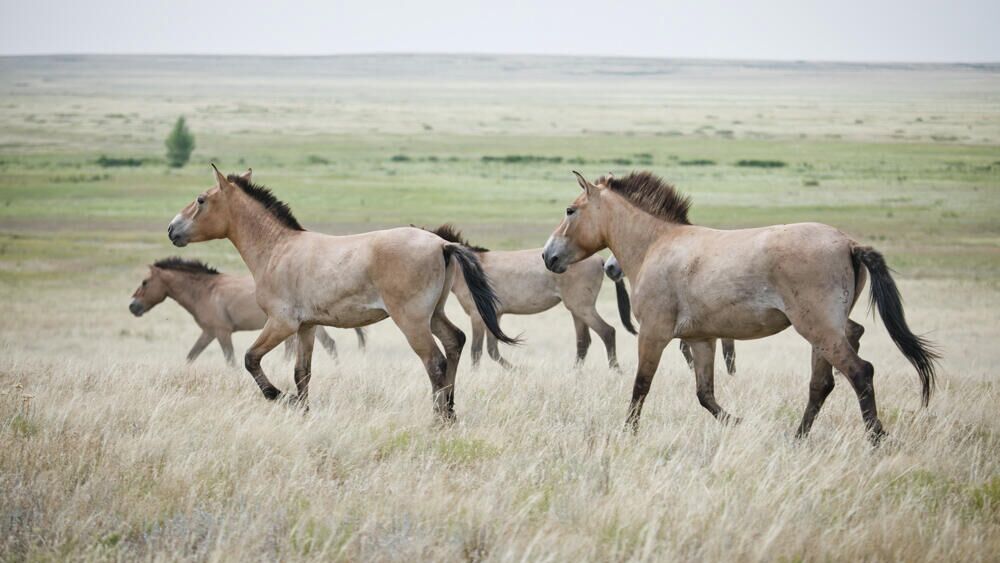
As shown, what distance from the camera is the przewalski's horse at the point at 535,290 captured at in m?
15.1

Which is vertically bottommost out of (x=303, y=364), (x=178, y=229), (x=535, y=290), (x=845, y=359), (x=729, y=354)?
(x=729, y=354)

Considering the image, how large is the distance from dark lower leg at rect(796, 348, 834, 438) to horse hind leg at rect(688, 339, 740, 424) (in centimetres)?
75

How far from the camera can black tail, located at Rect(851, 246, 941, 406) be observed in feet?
24.5

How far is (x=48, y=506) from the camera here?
5.68 m

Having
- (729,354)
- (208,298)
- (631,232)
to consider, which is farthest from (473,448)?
(208,298)

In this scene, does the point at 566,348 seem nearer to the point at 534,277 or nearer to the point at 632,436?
the point at 534,277

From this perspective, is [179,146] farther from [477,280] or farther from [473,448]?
[473,448]

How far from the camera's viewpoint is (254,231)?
32.5 ft

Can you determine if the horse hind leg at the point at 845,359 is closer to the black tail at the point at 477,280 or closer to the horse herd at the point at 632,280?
the horse herd at the point at 632,280

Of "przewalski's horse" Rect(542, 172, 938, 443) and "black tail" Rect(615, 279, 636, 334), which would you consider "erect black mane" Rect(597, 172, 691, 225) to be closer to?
"przewalski's horse" Rect(542, 172, 938, 443)

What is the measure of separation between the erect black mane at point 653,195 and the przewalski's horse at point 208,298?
8.05 metres

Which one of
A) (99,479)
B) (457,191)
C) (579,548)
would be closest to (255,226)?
(99,479)

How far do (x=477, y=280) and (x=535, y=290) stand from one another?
6.60 m

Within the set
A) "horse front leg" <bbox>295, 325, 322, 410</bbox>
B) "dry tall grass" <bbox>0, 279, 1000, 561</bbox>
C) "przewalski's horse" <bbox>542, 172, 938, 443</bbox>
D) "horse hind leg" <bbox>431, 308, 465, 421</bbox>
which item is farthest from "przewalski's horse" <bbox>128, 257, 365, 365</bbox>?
"przewalski's horse" <bbox>542, 172, 938, 443</bbox>
